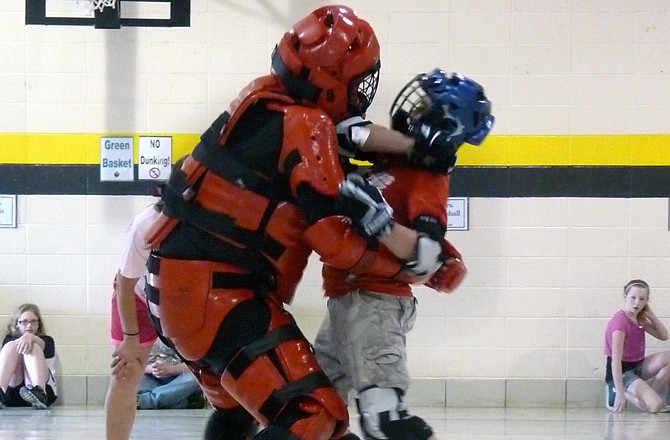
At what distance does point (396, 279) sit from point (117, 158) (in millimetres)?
5070

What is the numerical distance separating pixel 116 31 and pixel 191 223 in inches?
201

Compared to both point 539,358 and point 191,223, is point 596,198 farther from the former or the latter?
point 191,223

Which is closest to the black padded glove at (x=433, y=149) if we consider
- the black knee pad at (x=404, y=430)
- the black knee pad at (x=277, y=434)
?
the black knee pad at (x=404, y=430)

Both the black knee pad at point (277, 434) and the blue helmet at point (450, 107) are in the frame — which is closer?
the black knee pad at point (277, 434)

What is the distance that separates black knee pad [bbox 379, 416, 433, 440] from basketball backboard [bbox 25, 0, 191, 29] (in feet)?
18.0

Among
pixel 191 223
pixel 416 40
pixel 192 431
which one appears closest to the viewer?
pixel 191 223

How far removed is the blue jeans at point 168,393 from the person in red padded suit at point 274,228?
14.8 ft

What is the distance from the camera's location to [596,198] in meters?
8.23

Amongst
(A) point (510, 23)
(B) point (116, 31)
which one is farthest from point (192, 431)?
(A) point (510, 23)

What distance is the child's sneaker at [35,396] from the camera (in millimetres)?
7961

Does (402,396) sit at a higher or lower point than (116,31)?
lower

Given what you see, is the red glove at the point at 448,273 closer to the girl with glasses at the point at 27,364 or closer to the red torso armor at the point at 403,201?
the red torso armor at the point at 403,201

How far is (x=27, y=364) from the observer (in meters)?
8.00

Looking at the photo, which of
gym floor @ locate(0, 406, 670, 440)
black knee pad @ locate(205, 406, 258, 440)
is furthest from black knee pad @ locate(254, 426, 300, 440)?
gym floor @ locate(0, 406, 670, 440)
